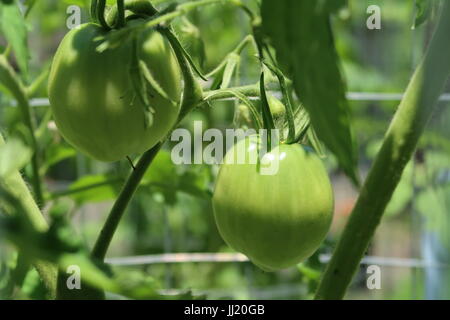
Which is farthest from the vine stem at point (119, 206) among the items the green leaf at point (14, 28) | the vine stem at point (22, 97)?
the vine stem at point (22, 97)

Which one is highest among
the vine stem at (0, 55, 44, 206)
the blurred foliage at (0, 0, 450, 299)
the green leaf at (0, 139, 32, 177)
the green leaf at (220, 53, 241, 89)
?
the green leaf at (0, 139, 32, 177)

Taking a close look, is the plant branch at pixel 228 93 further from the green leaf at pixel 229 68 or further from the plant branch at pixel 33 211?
the plant branch at pixel 33 211

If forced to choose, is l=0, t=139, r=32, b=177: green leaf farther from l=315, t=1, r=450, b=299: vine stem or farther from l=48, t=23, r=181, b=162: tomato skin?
l=315, t=1, r=450, b=299: vine stem

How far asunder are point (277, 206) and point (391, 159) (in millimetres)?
75

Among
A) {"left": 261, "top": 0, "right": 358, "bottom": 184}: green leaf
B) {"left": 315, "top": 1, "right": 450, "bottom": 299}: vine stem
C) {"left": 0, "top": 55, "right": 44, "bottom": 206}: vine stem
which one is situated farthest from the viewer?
{"left": 0, "top": 55, "right": 44, "bottom": 206}: vine stem

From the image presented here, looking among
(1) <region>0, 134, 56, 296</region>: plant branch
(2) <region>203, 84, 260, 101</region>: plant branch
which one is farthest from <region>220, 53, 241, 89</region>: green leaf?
(1) <region>0, 134, 56, 296</region>: plant branch

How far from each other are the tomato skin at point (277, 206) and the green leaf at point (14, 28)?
0.47 ft

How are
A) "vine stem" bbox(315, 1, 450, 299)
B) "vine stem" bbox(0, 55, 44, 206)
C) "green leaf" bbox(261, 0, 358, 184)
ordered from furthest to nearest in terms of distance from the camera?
"vine stem" bbox(0, 55, 44, 206), "vine stem" bbox(315, 1, 450, 299), "green leaf" bbox(261, 0, 358, 184)

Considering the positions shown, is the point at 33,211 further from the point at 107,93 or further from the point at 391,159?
the point at 391,159

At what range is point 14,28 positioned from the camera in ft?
1.18

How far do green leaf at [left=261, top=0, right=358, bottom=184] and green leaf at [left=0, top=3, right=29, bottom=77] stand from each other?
14 cm

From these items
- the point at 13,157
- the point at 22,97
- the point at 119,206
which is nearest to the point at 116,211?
the point at 119,206

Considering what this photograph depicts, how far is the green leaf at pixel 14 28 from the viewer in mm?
354

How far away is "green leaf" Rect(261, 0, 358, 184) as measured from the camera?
0.29m
